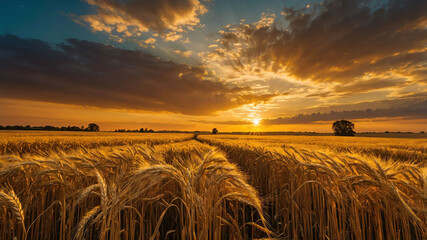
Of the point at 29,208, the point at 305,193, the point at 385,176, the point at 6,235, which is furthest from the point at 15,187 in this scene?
the point at 385,176

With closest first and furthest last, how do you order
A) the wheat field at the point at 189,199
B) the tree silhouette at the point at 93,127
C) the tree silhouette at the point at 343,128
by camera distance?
the wheat field at the point at 189,199 → the tree silhouette at the point at 343,128 → the tree silhouette at the point at 93,127

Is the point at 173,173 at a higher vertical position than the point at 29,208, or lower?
higher

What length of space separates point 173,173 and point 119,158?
2195mm

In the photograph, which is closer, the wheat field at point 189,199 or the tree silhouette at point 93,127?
the wheat field at point 189,199

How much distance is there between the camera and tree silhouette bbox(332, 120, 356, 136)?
81.2 m

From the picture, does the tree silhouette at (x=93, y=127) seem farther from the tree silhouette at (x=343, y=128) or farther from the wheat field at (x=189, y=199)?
the tree silhouette at (x=343, y=128)

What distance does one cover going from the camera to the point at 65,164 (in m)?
2.86

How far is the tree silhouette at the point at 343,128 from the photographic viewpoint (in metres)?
81.2

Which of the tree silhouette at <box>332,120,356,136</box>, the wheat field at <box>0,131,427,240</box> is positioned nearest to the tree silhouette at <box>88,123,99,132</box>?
the wheat field at <box>0,131,427,240</box>

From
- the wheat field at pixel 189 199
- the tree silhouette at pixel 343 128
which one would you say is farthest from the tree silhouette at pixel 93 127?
the tree silhouette at pixel 343 128

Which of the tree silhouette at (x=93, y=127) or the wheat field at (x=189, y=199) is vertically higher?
the tree silhouette at (x=93, y=127)

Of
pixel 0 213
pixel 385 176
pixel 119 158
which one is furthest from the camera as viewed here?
pixel 119 158

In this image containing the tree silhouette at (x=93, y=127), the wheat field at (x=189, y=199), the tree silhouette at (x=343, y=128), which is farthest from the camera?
the tree silhouette at (x=93, y=127)

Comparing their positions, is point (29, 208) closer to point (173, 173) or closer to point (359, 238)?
point (173, 173)
